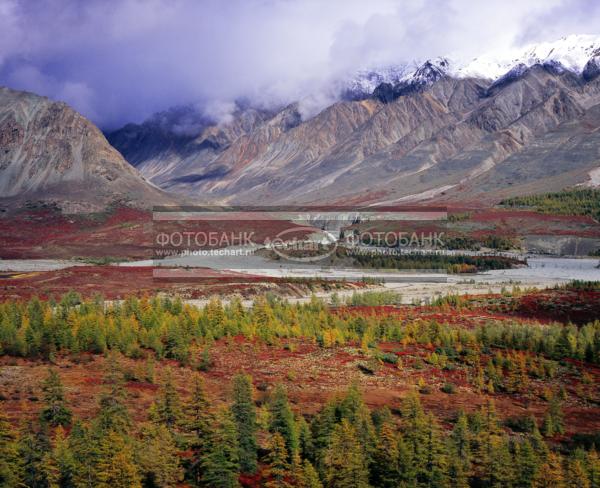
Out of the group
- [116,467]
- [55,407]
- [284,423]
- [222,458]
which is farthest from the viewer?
[55,407]

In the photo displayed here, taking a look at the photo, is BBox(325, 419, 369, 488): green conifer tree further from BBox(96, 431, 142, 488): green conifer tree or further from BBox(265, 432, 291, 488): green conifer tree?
BBox(96, 431, 142, 488): green conifer tree

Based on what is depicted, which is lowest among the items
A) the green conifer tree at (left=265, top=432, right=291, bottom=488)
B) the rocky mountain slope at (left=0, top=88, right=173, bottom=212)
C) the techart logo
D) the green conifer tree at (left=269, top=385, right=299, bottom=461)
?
the green conifer tree at (left=265, top=432, right=291, bottom=488)

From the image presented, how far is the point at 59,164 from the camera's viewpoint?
17875cm

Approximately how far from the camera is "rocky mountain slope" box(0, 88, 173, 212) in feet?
552

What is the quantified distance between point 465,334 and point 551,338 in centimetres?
482

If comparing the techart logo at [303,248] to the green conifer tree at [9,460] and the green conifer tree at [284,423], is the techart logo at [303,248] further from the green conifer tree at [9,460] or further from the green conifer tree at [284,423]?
the green conifer tree at [9,460]

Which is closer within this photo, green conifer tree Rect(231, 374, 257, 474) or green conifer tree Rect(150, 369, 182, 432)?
green conifer tree Rect(231, 374, 257, 474)

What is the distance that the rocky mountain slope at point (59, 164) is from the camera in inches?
6619

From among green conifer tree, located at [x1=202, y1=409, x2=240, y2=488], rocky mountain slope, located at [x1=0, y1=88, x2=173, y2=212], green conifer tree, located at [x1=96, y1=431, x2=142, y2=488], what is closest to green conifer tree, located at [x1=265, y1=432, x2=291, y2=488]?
green conifer tree, located at [x1=202, y1=409, x2=240, y2=488]

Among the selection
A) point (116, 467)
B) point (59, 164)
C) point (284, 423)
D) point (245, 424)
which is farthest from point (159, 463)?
point (59, 164)

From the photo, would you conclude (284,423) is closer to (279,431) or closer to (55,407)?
(279,431)

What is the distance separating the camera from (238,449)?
19844 millimetres

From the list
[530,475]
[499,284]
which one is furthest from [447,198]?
[530,475]

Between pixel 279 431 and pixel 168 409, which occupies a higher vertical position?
pixel 168 409
